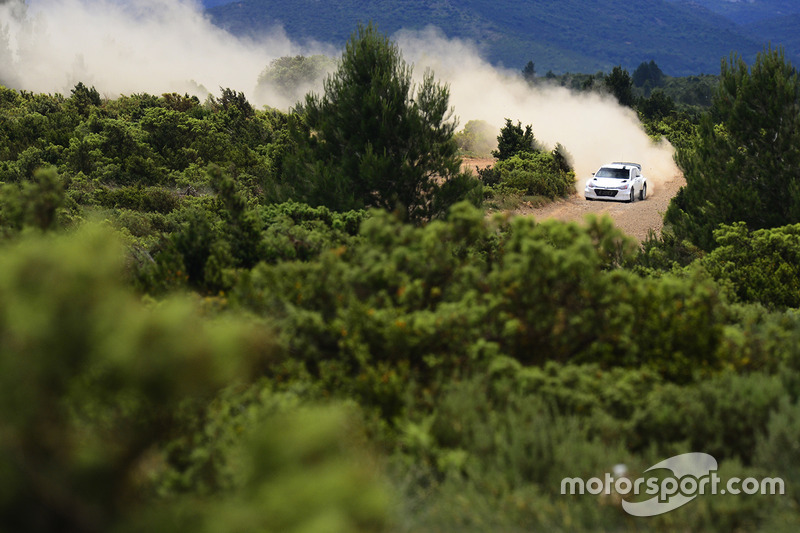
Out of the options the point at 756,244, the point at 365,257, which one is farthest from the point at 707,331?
the point at 756,244

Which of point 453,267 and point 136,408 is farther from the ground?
point 453,267

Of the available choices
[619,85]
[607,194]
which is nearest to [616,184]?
[607,194]

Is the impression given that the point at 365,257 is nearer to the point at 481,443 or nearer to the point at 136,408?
the point at 481,443

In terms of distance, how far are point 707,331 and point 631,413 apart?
34.4 inches

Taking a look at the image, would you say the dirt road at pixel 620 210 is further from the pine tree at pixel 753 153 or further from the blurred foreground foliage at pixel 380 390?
the blurred foreground foliage at pixel 380 390

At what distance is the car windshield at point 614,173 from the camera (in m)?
22.4

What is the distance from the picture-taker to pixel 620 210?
20.8 metres

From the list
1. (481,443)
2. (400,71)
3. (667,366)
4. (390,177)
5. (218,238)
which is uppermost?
(400,71)

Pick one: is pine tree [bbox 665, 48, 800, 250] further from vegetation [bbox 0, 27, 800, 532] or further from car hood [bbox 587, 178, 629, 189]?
car hood [bbox 587, 178, 629, 189]

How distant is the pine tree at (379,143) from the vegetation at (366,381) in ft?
8.12

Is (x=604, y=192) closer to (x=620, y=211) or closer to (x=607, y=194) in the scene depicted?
(x=607, y=194)

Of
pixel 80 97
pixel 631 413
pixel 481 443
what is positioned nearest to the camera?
pixel 481 443

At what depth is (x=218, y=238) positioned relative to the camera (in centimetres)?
614

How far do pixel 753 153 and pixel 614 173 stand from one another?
12.6 metres
